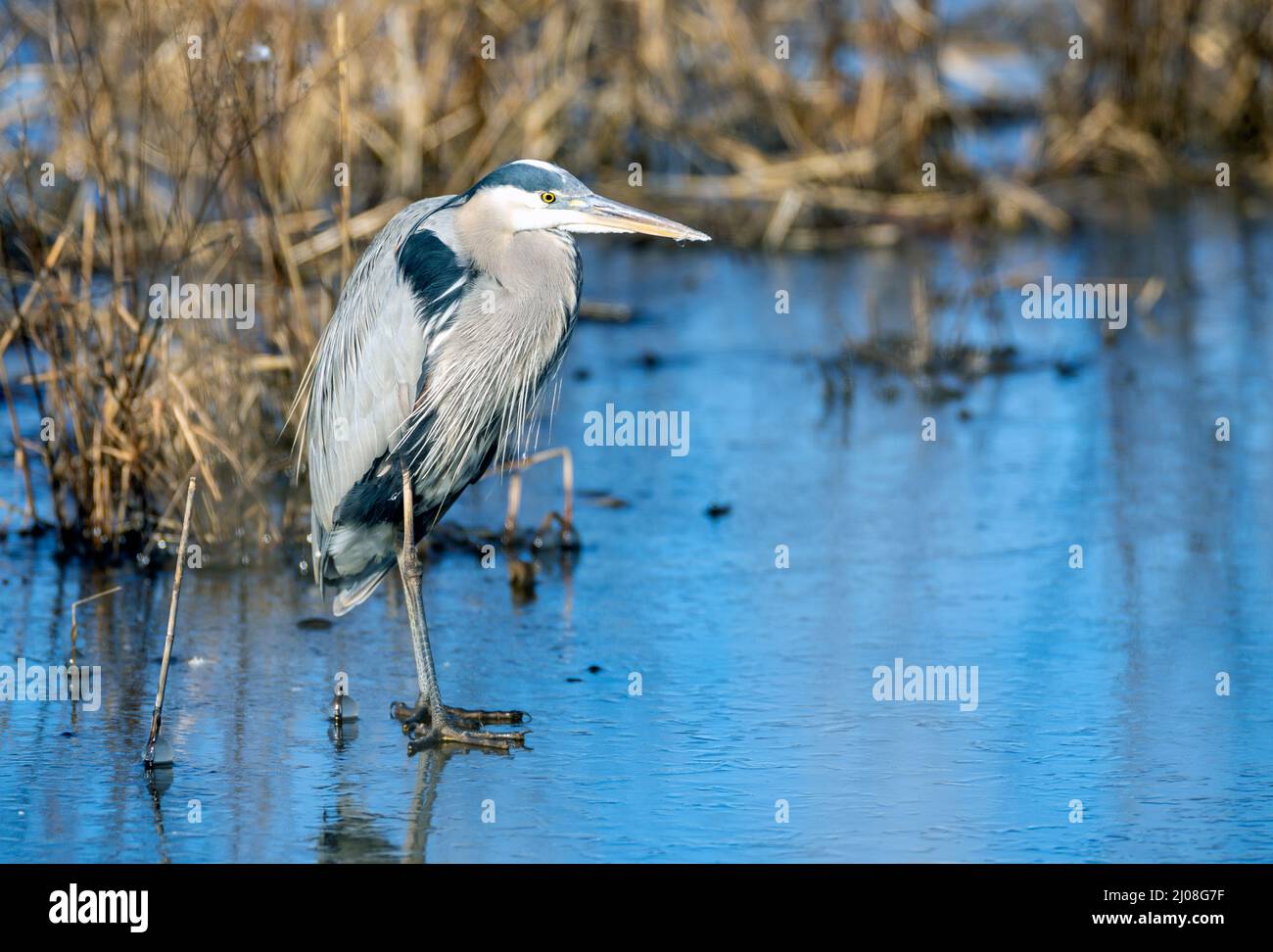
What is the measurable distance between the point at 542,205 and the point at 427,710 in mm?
1467

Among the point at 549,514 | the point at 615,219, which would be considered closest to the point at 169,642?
the point at 615,219

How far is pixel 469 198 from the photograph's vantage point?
5.63 m

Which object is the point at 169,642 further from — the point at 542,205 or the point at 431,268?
the point at 542,205

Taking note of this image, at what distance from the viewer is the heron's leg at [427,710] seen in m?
5.32

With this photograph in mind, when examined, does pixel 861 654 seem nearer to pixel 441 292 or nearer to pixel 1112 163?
pixel 441 292

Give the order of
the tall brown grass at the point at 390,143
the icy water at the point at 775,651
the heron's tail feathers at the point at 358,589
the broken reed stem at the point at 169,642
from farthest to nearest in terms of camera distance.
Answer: the tall brown grass at the point at 390,143 < the heron's tail feathers at the point at 358,589 < the broken reed stem at the point at 169,642 < the icy water at the point at 775,651

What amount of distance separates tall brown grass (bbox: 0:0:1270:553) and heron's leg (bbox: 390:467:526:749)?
1.21 metres

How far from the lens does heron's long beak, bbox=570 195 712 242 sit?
5539mm

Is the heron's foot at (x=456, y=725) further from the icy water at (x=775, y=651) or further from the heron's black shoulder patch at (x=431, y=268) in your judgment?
the heron's black shoulder patch at (x=431, y=268)

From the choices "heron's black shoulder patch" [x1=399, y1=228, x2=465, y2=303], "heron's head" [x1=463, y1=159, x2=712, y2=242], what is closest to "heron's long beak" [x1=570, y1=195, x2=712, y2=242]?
"heron's head" [x1=463, y1=159, x2=712, y2=242]

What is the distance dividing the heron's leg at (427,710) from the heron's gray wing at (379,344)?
19 cm

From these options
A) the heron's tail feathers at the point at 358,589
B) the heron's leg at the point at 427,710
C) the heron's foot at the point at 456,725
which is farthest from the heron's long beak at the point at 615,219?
the heron's foot at the point at 456,725
